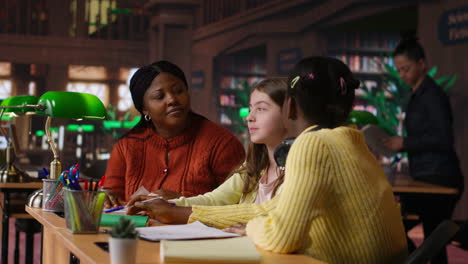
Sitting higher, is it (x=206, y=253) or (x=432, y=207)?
(x=206, y=253)

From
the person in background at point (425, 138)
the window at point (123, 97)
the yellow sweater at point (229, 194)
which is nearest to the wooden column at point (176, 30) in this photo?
the window at point (123, 97)

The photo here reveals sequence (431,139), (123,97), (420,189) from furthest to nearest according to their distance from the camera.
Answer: (123,97), (431,139), (420,189)

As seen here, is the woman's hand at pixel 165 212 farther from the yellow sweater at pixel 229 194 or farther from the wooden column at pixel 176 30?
A: the wooden column at pixel 176 30

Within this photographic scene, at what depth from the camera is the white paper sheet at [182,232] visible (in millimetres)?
1343

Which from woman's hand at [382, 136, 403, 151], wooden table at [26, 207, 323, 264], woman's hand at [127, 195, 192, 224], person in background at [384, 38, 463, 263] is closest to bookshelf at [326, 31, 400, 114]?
person in background at [384, 38, 463, 263]

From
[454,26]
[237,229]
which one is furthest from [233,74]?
[237,229]

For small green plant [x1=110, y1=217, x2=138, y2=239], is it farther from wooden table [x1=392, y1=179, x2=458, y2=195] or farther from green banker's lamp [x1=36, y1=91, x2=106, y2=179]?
wooden table [x1=392, y1=179, x2=458, y2=195]

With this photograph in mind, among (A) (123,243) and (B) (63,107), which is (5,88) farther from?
(A) (123,243)

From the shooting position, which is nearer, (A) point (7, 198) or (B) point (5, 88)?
(A) point (7, 198)

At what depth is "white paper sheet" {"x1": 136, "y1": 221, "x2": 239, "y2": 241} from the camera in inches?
52.9

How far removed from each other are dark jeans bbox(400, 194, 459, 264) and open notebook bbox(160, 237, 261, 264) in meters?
2.52

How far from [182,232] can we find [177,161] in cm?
115

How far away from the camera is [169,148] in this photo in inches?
101

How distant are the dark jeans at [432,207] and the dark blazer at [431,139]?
0.20m
